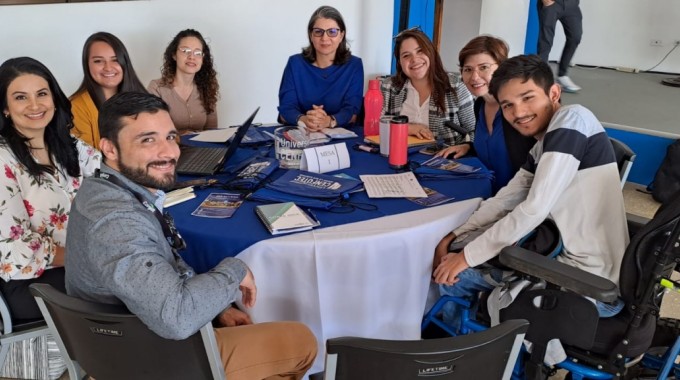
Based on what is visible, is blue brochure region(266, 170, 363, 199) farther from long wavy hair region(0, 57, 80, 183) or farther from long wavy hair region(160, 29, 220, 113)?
long wavy hair region(160, 29, 220, 113)

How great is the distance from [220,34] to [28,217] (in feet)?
8.71

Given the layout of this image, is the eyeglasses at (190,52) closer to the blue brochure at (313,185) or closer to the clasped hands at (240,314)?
the blue brochure at (313,185)

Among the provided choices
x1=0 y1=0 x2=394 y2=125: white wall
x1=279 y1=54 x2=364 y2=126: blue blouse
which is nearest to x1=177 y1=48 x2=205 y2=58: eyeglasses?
x1=279 y1=54 x2=364 y2=126: blue blouse

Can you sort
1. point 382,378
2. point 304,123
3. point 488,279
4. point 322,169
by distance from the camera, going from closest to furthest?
point 382,378
point 488,279
point 322,169
point 304,123

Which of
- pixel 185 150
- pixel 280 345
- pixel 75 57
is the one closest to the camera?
pixel 280 345

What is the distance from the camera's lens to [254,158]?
83.1 inches

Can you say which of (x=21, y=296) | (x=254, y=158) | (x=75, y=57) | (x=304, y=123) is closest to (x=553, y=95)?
(x=254, y=158)

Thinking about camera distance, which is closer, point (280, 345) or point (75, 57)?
point (280, 345)

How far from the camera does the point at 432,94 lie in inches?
104

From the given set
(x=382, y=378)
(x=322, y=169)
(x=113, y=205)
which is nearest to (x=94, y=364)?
(x=113, y=205)

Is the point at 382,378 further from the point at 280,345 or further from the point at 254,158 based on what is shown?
the point at 254,158

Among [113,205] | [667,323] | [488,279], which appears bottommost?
[667,323]

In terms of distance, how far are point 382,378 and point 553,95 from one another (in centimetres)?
112

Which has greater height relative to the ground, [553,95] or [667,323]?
[553,95]
